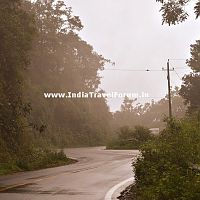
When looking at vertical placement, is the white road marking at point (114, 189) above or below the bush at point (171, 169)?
below

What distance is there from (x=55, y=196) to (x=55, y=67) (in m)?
64.2

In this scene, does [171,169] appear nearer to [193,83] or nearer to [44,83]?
[193,83]

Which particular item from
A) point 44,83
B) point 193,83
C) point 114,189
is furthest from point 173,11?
point 44,83

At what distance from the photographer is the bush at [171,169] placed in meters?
8.69

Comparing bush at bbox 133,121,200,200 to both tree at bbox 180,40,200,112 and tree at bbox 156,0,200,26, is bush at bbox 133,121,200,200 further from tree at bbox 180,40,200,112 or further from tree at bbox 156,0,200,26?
tree at bbox 180,40,200,112

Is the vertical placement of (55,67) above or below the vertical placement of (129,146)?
above

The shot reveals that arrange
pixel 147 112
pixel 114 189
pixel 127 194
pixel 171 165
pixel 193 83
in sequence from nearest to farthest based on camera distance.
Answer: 1. pixel 171 165
2. pixel 127 194
3. pixel 114 189
4. pixel 193 83
5. pixel 147 112

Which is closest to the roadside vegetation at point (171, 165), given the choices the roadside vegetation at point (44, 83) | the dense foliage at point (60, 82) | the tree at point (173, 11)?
the tree at point (173, 11)

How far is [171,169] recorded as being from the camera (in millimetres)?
10148

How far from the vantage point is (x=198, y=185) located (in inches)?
320

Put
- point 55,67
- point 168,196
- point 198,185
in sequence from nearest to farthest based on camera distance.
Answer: point 198,185 → point 168,196 → point 55,67

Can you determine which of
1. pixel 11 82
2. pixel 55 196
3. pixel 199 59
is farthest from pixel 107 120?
pixel 55 196

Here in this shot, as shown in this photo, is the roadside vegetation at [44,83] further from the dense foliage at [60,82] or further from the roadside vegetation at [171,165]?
the roadside vegetation at [171,165]

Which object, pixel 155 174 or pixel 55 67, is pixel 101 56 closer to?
pixel 55 67
